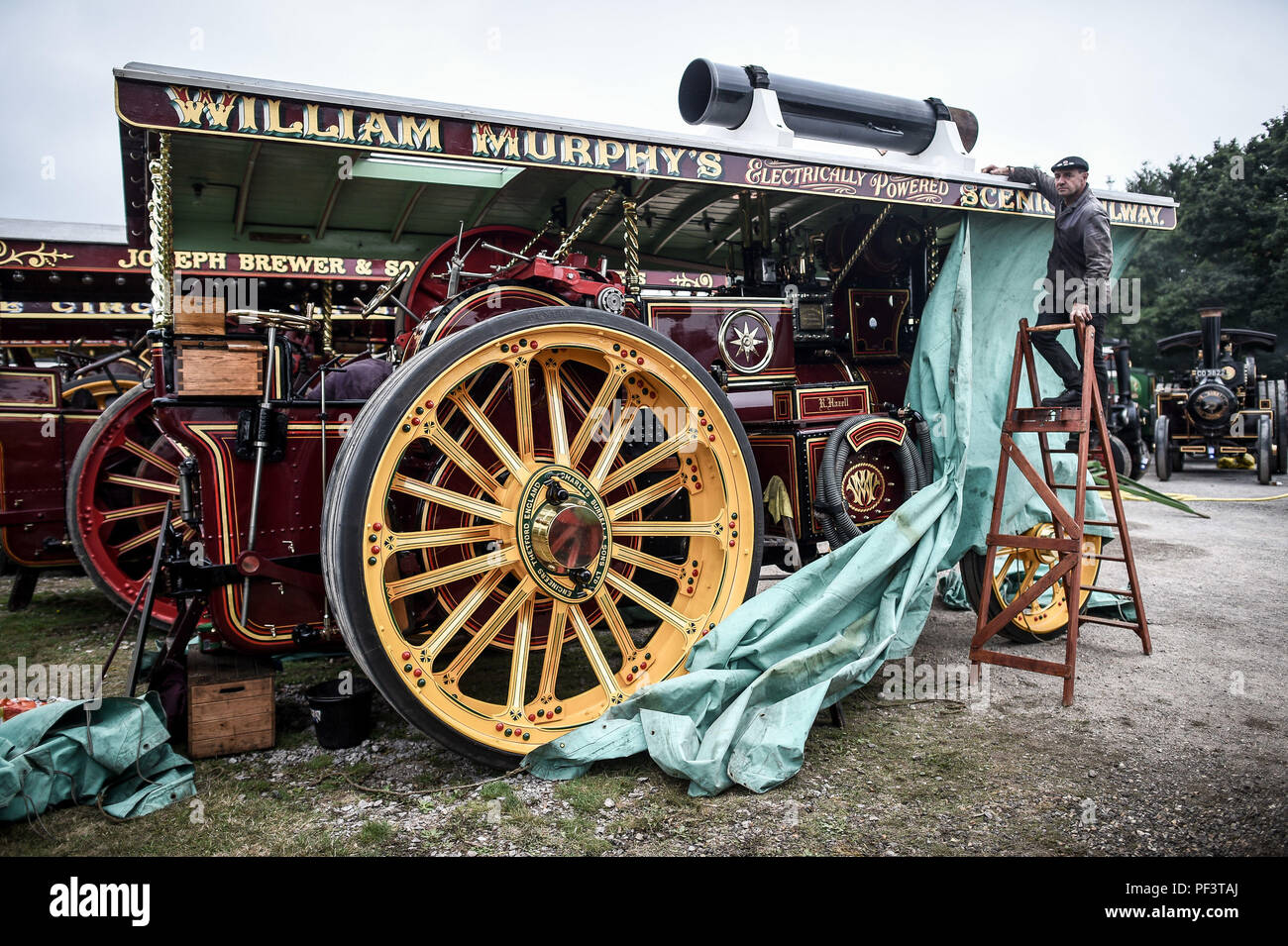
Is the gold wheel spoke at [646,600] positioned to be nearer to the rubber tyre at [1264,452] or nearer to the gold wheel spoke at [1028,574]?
the gold wheel spoke at [1028,574]

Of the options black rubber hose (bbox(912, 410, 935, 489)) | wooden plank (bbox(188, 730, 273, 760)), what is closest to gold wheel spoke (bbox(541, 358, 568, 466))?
wooden plank (bbox(188, 730, 273, 760))

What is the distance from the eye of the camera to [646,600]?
351 cm

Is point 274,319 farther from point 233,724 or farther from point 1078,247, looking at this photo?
point 1078,247

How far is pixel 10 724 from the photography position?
2910mm

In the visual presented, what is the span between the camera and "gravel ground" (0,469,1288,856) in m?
2.60

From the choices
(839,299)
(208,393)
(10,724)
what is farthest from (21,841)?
(839,299)

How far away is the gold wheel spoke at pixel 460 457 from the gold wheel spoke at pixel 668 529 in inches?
21.3

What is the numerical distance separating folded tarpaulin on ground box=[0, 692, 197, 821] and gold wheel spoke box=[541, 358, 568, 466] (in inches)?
68.5

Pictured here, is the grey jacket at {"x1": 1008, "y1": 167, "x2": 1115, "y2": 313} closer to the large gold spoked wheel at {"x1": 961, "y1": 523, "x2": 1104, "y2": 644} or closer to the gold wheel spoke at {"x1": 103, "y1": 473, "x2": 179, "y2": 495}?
the large gold spoked wheel at {"x1": 961, "y1": 523, "x2": 1104, "y2": 644}

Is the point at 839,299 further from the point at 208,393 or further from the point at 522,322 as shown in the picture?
the point at 208,393

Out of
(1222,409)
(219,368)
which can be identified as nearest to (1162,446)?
(1222,409)

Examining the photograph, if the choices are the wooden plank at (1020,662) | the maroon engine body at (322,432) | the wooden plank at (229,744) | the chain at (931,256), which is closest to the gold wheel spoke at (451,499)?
the maroon engine body at (322,432)

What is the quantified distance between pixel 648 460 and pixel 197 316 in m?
1.88

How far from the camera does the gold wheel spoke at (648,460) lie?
347 centimetres
